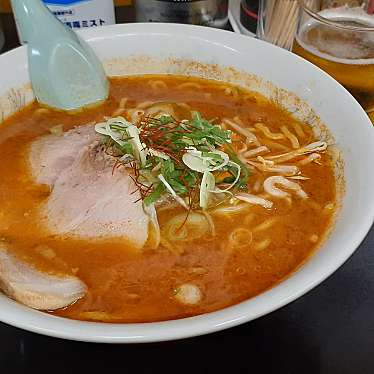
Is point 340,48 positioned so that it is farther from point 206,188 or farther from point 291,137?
point 206,188

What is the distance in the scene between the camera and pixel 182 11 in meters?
1.95

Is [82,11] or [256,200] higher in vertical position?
[82,11]

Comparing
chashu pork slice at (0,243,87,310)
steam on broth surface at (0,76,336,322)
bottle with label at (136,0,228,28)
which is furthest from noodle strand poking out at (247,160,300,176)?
bottle with label at (136,0,228,28)

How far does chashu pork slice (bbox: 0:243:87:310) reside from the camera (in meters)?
1.07

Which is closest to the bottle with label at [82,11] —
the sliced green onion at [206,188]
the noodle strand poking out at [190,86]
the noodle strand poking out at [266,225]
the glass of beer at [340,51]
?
the noodle strand poking out at [190,86]

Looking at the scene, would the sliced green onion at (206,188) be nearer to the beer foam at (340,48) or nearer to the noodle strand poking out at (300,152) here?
the noodle strand poking out at (300,152)

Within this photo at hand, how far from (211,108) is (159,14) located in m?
0.53

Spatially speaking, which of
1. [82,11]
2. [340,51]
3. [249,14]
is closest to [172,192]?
[340,51]

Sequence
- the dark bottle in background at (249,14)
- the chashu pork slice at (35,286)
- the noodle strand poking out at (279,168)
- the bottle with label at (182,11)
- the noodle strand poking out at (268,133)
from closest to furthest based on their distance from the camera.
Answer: the chashu pork slice at (35,286) < the noodle strand poking out at (279,168) < the noodle strand poking out at (268,133) < the bottle with label at (182,11) < the dark bottle in background at (249,14)

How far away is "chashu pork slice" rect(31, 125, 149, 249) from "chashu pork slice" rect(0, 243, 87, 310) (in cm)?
13

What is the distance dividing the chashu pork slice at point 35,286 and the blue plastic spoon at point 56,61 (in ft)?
1.86

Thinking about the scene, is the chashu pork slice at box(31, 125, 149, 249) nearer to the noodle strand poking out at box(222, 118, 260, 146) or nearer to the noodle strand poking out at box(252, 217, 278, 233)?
the noodle strand poking out at box(252, 217, 278, 233)

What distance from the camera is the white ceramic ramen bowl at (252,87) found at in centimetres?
95

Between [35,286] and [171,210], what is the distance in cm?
36
